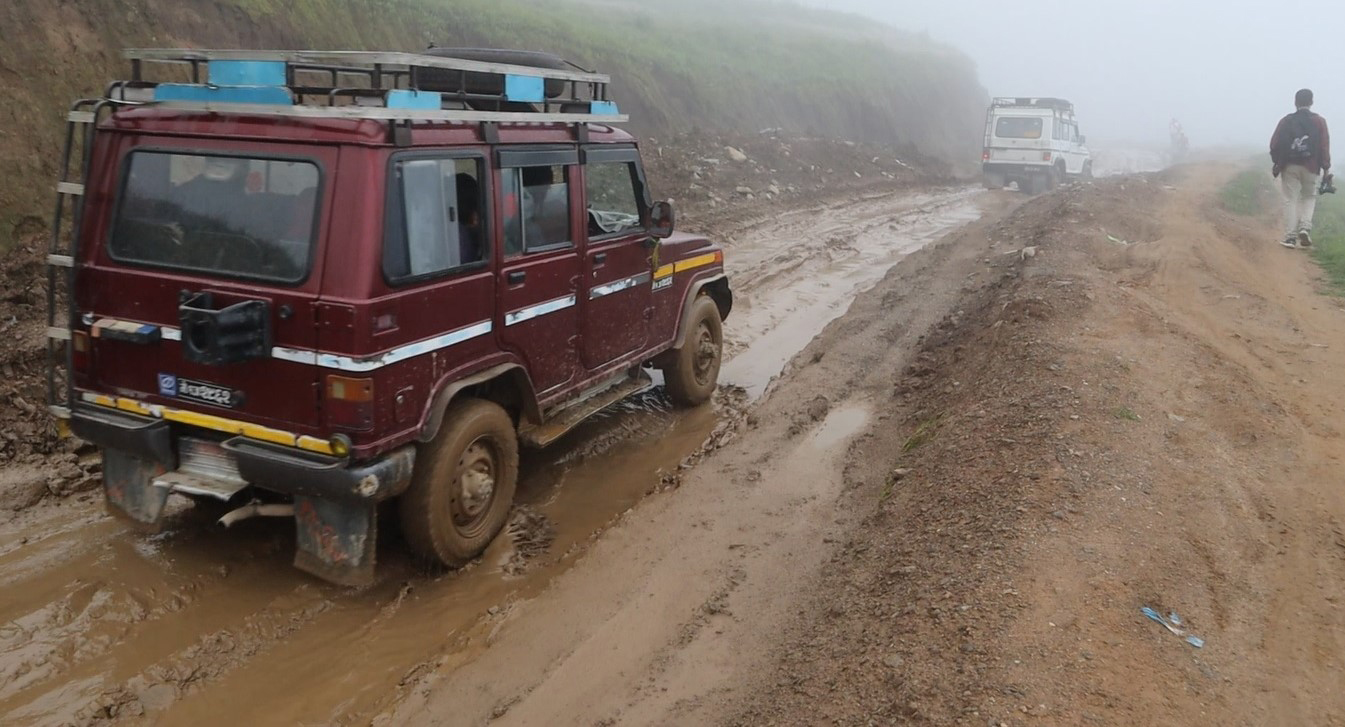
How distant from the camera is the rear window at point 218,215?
13.1ft

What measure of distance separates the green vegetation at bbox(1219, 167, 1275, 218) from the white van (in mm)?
4032

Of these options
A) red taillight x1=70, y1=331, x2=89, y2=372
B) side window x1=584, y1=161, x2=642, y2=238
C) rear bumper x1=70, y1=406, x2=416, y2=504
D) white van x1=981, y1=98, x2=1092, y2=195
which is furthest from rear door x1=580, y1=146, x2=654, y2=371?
white van x1=981, y1=98, x2=1092, y2=195

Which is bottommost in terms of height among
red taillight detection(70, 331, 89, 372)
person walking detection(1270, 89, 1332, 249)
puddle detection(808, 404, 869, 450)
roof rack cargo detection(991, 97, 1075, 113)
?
puddle detection(808, 404, 869, 450)

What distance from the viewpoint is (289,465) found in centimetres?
397

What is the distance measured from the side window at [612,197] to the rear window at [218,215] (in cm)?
200

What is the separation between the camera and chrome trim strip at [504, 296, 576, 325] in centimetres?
491

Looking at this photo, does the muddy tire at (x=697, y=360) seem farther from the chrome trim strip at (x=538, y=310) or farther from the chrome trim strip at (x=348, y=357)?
the chrome trim strip at (x=348, y=357)

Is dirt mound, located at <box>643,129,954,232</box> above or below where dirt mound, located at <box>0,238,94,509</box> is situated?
above

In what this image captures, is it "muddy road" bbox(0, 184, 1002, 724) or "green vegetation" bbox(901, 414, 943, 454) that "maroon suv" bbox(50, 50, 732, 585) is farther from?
"green vegetation" bbox(901, 414, 943, 454)

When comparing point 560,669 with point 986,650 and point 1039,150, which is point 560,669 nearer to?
point 986,650

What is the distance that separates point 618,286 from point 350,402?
237 centimetres

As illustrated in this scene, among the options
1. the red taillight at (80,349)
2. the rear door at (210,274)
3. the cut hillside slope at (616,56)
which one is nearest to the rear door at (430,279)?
the rear door at (210,274)

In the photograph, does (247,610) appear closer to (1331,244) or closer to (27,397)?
(27,397)

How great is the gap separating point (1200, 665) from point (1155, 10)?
378 feet
